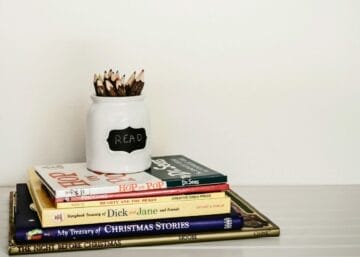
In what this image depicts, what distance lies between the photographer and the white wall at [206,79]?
122 centimetres

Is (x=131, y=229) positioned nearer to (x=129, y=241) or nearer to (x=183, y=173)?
(x=129, y=241)

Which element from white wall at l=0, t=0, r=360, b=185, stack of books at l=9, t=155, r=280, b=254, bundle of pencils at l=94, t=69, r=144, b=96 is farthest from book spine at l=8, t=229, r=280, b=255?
white wall at l=0, t=0, r=360, b=185

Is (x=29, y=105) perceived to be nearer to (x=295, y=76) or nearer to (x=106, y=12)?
(x=106, y=12)

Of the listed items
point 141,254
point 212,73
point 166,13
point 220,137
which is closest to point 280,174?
point 220,137

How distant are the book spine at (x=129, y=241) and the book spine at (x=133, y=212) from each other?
31mm

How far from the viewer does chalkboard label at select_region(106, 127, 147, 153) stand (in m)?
1.00

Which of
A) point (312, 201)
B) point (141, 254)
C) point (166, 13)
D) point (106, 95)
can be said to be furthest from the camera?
point (166, 13)

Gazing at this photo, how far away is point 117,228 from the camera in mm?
860

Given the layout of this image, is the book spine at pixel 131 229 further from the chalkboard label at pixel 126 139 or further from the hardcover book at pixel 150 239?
the chalkboard label at pixel 126 139

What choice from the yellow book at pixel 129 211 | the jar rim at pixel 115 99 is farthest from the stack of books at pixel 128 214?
the jar rim at pixel 115 99

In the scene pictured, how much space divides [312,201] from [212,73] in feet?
1.18

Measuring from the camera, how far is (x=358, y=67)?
130 cm

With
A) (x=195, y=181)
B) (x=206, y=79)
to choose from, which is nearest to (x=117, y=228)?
(x=195, y=181)

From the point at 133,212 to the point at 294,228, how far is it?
0.28 m
